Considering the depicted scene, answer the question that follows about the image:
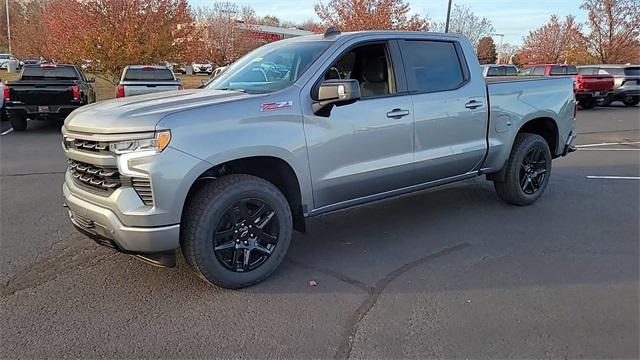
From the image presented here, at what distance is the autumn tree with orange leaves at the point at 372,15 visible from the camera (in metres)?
28.2

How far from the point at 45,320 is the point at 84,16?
864 inches

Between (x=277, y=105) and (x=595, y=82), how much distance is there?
1968 centimetres

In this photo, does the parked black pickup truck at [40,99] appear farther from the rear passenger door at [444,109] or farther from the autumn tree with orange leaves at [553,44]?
the autumn tree with orange leaves at [553,44]

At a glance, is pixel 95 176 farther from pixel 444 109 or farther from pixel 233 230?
pixel 444 109

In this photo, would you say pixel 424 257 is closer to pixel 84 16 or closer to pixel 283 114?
pixel 283 114

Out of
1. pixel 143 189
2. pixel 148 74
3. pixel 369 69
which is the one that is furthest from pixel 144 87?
pixel 143 189

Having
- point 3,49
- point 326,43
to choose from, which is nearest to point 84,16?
point 326,43

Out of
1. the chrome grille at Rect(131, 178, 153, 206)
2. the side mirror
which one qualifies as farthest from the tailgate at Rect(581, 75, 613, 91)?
the chrome grille at Rect(131, 178, 153, 206)

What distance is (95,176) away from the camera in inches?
139

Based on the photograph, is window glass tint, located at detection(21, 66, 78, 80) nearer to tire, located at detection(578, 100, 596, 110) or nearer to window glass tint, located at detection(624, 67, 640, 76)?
tire, located at detection(578, 100, 596, 110)

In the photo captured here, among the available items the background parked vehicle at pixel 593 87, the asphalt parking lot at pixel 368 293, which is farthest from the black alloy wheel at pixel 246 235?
the background parked vehicle at pixel 593 87

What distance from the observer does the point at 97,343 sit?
120 inches

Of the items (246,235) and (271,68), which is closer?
(246,235)

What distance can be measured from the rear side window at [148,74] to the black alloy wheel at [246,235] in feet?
42.1
